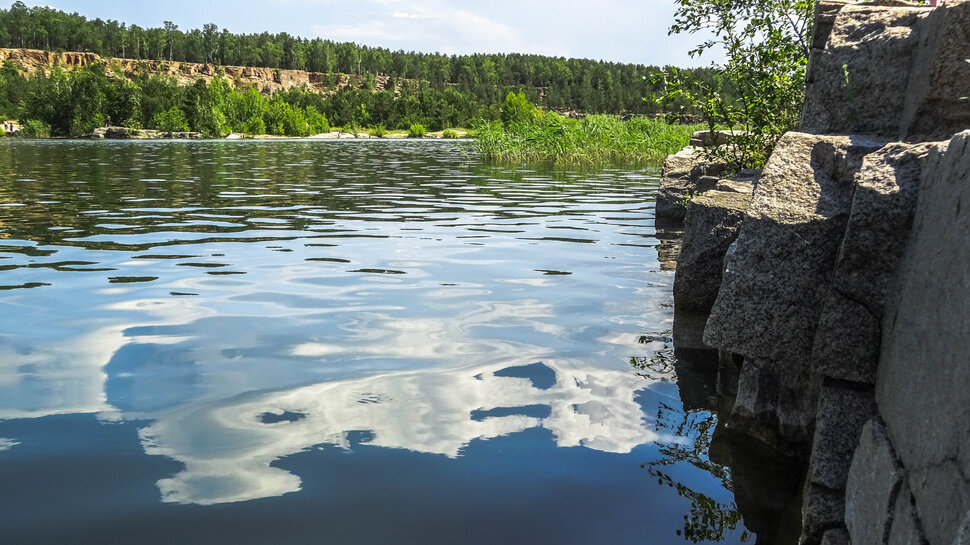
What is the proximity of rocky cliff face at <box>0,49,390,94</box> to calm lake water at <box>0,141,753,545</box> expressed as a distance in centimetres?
14263

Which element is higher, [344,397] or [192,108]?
[192,108]

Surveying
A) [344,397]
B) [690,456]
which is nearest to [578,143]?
[344,397]

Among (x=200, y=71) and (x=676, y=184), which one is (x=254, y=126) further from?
(x=676, y=184)

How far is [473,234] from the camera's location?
→ 997 centimetres

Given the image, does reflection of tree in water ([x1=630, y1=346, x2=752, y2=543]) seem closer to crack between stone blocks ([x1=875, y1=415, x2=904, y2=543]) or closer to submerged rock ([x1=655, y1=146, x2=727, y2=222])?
crack between stone blocks ([x1=875, y1=415, x2=904, y2=543])

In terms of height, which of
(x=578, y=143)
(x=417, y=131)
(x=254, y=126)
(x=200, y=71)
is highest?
(x=200, y=71)

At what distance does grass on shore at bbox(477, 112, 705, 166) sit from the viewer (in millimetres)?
24375

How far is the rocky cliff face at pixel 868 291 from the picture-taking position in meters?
1.89

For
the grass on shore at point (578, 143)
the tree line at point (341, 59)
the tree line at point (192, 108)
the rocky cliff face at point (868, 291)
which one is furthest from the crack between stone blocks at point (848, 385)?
the tree line at point (341, 59)

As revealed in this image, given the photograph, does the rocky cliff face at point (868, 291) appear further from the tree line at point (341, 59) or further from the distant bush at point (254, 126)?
the tree line at point (341, 59)

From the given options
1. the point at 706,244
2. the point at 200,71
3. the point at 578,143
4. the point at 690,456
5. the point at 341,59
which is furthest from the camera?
the point at 341,59

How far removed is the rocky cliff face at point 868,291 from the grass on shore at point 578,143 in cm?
2043

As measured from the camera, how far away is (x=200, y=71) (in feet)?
537

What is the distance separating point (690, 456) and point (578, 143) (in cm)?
2159
